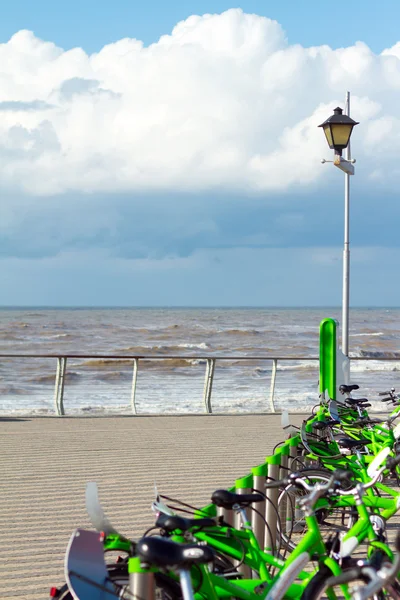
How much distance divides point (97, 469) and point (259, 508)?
464 cm

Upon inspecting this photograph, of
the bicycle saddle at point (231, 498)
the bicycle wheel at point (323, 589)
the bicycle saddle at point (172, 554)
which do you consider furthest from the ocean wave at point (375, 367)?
the bicycle saddle at point (172, 554)

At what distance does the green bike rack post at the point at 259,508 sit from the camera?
4987 mm

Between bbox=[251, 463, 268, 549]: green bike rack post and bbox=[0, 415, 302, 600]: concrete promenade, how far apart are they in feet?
4.43

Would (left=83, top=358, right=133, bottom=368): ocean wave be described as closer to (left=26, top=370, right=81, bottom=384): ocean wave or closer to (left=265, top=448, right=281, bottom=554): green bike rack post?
(left=26, top=370, right=81, bottom=384): ocean wave

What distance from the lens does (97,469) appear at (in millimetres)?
9602

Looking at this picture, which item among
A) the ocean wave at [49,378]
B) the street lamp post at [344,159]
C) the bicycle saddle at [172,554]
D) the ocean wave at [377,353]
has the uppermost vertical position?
the street lamp post at [344,159]

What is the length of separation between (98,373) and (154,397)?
9856 mm

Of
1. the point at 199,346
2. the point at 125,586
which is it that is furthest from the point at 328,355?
the point at 199,346

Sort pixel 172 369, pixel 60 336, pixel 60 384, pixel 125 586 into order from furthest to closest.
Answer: pixel 60 336, pixel 172 369, pixel 60 384, pixel 125 586

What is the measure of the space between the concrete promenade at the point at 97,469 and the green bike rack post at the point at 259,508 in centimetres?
135

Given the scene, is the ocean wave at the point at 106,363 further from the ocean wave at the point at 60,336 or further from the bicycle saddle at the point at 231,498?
the bicycle saddle at the point at 231,498

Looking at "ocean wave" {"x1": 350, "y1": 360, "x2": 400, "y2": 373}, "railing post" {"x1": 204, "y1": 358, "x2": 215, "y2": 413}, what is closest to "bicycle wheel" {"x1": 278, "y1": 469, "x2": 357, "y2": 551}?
"railing post" {"x1": 204, "y1": 358, "x2": 215, "y2": 413}

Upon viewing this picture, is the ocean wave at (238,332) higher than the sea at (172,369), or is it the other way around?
the ocean wave at (238,332)

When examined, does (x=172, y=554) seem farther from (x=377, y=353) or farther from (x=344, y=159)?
(x=377, y=353)
